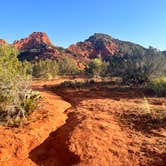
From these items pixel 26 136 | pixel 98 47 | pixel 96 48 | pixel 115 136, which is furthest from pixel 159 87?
pixel 96 48

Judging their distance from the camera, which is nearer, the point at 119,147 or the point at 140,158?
the point at 140,158

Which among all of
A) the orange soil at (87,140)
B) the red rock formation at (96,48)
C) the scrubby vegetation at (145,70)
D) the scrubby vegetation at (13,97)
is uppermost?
the red rock formation at (96,48)

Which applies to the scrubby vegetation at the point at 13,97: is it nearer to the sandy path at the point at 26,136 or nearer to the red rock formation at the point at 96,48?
the sandy path at the point at 26,136

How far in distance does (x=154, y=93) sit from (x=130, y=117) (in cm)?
779

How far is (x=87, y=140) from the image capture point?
8609 mm

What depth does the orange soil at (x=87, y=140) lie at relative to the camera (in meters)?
7.53

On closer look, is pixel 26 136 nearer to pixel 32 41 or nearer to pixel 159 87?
pixel 159 87

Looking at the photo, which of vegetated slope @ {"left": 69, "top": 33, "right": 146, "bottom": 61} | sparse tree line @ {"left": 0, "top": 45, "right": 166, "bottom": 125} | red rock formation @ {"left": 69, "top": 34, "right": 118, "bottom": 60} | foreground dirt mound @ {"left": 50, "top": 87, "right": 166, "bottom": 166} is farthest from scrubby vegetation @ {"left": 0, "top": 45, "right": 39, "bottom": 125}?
red rock formation @ {"left": 69, "top": 34, "right": 118, "bottom": 60}

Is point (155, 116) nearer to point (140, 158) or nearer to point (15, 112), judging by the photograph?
point (140, 158)

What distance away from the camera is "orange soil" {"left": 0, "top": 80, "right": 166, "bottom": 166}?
24.7 ft

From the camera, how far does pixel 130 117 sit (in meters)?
11.1

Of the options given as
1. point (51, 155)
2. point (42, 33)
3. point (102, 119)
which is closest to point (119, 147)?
point (51, 155)

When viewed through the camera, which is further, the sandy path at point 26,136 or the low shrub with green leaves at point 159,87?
the low shrub with green leaves at point 159,87

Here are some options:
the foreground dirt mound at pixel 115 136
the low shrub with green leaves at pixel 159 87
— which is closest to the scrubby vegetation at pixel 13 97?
the foreground dirt mound at pixel 115 136
